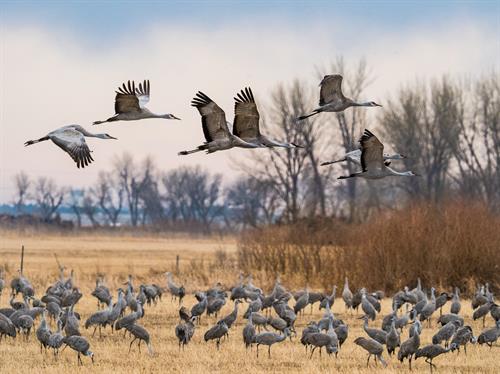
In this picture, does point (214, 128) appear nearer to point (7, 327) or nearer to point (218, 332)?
point (218, 332)

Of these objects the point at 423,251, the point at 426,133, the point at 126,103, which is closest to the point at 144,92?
the point at 126,103

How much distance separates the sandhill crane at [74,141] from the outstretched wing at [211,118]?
144 centimetres

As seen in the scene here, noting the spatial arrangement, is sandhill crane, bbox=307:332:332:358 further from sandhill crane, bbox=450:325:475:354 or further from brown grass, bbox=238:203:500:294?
brown grass, bbox=238:203:500:294

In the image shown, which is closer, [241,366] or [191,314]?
[241,366]

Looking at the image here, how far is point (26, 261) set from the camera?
34031mm

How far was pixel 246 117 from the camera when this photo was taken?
41.0 ft

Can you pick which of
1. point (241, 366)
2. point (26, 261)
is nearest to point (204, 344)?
point (241, 366)

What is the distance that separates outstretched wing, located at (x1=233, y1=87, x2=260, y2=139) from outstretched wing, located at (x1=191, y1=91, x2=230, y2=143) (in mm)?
660

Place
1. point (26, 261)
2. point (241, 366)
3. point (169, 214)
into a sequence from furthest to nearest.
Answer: point (169, 214) < point (26, 261) < point (241, 366)

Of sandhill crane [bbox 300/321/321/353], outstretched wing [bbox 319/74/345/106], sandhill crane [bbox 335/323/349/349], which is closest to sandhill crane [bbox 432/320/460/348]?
sandhill crane [bbox 335/323/349/349]

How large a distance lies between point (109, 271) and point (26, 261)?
209 inches

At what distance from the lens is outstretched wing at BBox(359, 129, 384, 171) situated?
493 inches

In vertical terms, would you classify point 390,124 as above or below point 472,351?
above

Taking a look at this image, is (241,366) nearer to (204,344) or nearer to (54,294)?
(204,344)
